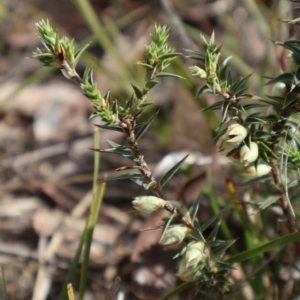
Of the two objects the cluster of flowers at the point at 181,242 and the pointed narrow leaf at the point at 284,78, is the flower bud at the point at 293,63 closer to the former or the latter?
the pointed narrow leaf at the point at 284,78

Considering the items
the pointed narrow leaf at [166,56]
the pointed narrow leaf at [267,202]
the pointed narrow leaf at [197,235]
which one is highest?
the pointed narrow leaf at [166,56]

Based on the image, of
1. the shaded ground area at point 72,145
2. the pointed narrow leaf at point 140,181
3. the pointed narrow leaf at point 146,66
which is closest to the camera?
the pointed narrow leaf at point 146,66

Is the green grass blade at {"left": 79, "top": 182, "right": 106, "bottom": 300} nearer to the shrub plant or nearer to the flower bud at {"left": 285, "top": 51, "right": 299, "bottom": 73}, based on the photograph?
the shrub plant

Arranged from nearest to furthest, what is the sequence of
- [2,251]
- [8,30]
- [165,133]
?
[2,251] → [165,133] → [8,30]

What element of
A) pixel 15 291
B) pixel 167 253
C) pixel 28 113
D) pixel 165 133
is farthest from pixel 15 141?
pixel 167 253

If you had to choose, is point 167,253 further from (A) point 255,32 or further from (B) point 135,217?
(A) point 255,32

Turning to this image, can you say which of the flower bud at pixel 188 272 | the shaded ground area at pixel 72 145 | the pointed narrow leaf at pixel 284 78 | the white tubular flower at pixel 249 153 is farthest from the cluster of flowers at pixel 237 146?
the shaded ground area at pixel 72 145

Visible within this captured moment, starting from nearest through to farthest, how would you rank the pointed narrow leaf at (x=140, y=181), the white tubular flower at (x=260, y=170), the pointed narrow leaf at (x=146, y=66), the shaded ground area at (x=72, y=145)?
1. the pointed narrow leaf at (x=146, y=66)
2. the pointed narrow leaf at (x=140, y=181)
3. the white tubular flower at (x=260, y=170)
4. the shaded ground area at (x=72, y=145)

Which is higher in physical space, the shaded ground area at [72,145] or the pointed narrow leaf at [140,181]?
the pointed narrow leaf at [140,181]
